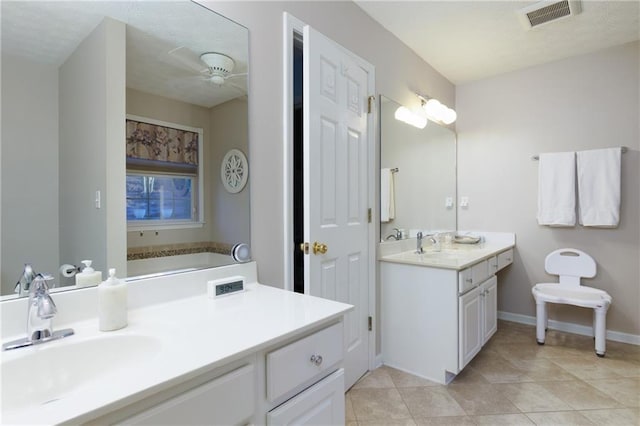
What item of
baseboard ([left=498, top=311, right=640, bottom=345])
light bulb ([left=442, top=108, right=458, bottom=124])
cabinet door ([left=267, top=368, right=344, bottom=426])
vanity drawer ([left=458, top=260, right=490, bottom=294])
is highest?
light bulb ([left=442, top=108, right=458, bottom=124])

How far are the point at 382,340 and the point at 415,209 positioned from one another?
1.12 metres

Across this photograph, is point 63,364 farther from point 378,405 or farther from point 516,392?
point 516,392

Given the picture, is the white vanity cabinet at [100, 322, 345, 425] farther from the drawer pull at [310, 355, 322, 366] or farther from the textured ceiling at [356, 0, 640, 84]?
the textured ceiling at [356, 0, 640, 84]

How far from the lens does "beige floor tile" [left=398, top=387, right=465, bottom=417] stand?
1851mm

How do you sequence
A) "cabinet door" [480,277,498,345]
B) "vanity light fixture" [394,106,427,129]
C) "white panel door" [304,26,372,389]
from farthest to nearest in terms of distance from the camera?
"vanity light fixture" [394,106,427,129], "cabinet door" [480,277,498,345], "white panel door" [304,26,372,389]

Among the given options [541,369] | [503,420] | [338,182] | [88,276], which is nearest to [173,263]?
[88,276]

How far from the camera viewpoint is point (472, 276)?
2.26m

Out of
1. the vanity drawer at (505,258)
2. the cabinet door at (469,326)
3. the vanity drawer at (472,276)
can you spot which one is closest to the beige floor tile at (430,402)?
the cabinet door at (469,326)

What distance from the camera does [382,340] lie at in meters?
2.41

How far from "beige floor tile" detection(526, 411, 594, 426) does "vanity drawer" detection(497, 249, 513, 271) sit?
1184 millimetres

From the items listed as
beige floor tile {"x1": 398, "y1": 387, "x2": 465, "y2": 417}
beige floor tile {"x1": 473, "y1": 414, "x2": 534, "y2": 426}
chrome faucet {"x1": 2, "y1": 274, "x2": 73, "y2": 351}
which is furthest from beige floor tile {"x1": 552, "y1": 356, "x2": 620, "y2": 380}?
chrome faucet {"x1": 2, "y1": 274, "x2": 73, "y2": 351}

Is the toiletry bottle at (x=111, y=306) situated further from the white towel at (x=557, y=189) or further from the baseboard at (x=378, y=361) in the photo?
the white towel at (x=557, y=189)

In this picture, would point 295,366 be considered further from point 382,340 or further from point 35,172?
point 382,340

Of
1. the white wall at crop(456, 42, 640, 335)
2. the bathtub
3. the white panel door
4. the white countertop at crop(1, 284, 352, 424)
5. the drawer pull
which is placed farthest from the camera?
the white wall at crop(456, 42, 640, 335)
